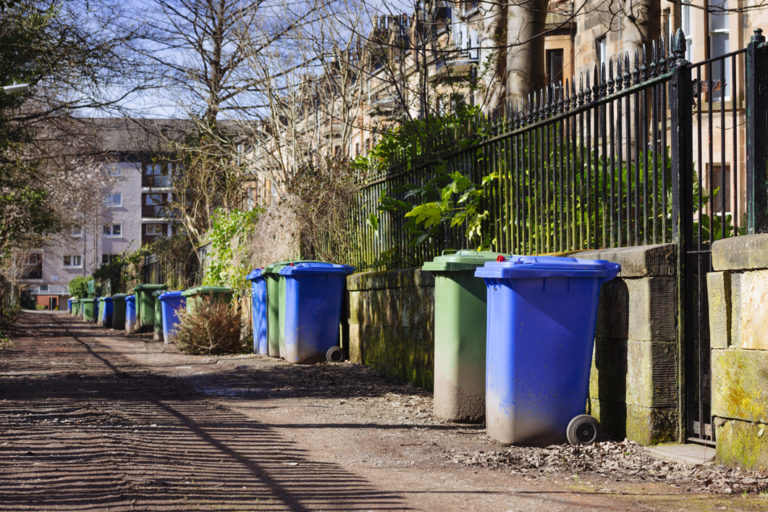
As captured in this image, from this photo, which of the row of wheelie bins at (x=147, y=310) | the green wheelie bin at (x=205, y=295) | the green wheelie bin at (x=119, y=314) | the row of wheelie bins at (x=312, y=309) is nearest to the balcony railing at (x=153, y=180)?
the green wheelie bin at (x=119, y=314)

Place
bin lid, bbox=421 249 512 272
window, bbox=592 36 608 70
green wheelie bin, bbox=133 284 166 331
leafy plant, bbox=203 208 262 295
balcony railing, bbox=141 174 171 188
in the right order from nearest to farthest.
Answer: bin lid, bbox=421 249 512 272 → leafy plant, bbox=203 208 262 295 → window, bbox=592 36 608 70 → green wheelie bin, bbox=133 284 166 331 → balcony railing, bbox=141 174 171 188

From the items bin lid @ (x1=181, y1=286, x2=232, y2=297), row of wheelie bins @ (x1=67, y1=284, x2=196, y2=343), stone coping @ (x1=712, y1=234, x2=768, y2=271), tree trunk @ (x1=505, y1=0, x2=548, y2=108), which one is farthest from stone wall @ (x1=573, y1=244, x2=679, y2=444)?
row of wheelie bins @ (x1=67, y1=284, x2=196, y2=343)

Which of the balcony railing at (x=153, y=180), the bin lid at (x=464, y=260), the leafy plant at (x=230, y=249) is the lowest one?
the bin lid at (x=464, y=260)

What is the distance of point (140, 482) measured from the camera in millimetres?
5309

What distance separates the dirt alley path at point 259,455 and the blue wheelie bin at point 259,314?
12.7ft

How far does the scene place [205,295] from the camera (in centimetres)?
1636

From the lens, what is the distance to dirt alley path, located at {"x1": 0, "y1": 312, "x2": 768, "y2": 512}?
5.03m

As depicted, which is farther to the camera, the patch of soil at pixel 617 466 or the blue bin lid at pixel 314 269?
the blue bin lid at pixel 314 269

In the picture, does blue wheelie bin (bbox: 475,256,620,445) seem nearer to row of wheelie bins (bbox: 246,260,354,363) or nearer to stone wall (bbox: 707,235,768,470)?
stone wall (bbox: 707,235,768,470)

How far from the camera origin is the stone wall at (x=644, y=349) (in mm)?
6375

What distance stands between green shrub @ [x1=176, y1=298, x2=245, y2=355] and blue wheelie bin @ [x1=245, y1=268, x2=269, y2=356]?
0.53 m

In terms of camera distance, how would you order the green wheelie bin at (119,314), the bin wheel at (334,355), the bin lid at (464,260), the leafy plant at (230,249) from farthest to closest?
the green wheelie bin at (119,314) < the leafy plant at (230,249) < the bin wheel at (334,355) < the bin lid at (464,260)

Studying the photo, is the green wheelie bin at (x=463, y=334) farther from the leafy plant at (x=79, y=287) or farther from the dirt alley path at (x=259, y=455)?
the leafy plant at (x=79, y=287)

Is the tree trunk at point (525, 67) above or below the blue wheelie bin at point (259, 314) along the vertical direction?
above
